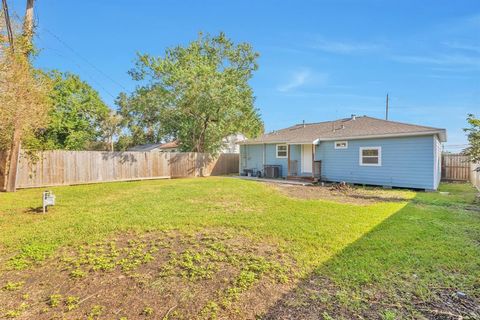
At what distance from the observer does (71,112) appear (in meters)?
18.4

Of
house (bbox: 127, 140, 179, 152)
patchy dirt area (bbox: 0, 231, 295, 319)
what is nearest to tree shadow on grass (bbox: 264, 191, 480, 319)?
patchy dirt area (bbox: 0, 231, 295, 319)

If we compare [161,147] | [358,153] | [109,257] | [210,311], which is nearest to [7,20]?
[109,257]

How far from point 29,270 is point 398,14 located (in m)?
13.0

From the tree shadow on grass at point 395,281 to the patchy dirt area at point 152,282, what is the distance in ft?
1.23

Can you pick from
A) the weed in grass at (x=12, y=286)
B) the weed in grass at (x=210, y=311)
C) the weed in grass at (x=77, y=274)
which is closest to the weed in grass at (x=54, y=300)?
the weed in grass at (x=77, y=274)

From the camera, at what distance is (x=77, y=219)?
5.94 meters

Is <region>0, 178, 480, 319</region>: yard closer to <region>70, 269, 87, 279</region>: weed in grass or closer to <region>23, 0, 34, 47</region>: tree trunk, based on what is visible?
<region>70, 269, 87, 279</region>: weed in grass

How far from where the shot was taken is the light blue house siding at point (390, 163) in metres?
10.7

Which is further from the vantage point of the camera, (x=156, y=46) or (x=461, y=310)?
(x=156, y=46)

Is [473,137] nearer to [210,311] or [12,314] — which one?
[210,311]

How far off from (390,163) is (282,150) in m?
6.42

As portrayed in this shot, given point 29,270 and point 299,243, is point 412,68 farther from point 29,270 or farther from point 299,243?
point 29,270

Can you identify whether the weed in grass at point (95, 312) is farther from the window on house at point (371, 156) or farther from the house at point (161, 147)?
the house at point (161, 147)

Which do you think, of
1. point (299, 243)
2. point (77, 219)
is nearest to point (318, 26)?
point (299, 243)
